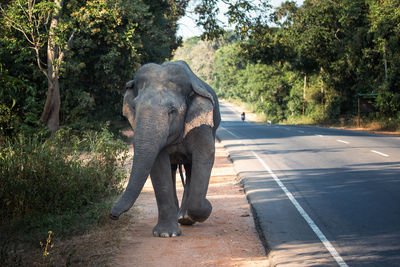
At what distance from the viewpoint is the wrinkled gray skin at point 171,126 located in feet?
23.3

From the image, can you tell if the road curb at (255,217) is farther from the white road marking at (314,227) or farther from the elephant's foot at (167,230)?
the elephant's foot at (167,230)

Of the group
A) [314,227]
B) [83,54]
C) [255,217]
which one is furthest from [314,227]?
[83,54]

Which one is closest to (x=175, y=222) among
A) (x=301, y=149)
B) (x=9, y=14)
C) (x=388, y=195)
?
(x=388, y=195)

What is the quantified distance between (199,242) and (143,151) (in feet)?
5.66

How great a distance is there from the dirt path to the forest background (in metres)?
0.83

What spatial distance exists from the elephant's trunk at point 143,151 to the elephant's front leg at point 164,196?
657mm

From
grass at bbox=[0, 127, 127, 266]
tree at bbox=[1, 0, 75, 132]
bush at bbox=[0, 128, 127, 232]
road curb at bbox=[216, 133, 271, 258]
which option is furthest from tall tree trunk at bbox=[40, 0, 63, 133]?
grass at bbox=[0, 127, 127, 266]

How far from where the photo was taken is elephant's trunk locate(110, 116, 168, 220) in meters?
6.55

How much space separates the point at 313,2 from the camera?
4666 centimetres

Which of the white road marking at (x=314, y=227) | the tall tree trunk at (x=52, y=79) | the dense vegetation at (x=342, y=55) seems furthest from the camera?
the dense vegetation at (x=342, y=55)

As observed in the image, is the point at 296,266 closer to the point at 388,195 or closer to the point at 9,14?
the point at 388,195

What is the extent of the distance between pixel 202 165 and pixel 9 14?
10.0 metres

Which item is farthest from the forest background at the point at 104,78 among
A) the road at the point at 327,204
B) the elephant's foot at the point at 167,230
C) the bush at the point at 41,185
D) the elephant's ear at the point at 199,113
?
the road at the point at 327,204

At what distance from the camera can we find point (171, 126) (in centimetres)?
734
